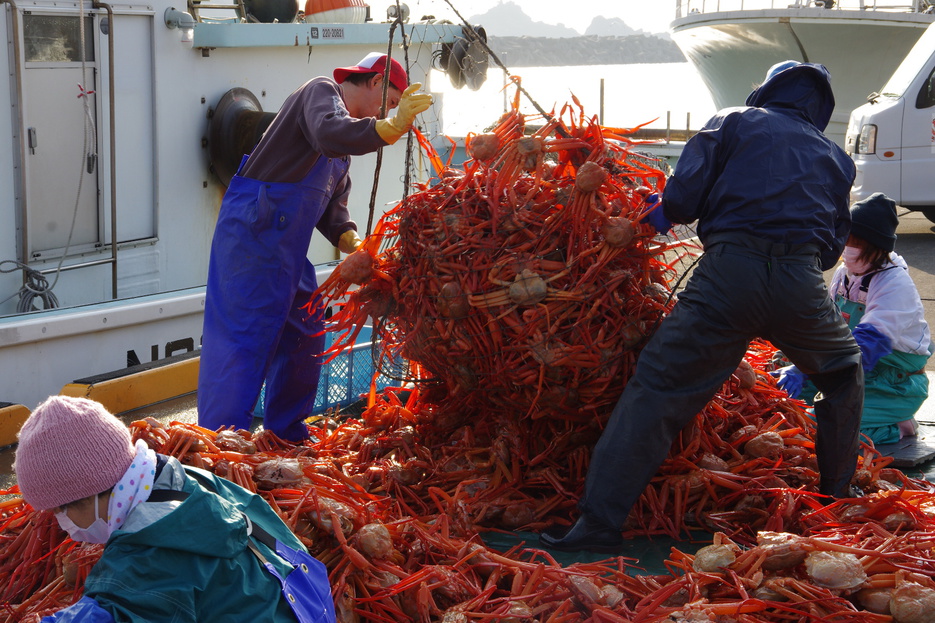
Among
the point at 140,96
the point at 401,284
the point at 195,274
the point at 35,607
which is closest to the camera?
the point at 35,607

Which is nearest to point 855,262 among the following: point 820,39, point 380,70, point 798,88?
point 798,88

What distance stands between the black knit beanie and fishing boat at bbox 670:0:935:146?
1436 centimetres

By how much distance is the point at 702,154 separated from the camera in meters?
3.22

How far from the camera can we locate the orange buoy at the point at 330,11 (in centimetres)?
746

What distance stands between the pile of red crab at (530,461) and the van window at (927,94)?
887cm

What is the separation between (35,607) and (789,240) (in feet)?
8.75

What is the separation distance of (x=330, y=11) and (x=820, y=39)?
47.4 ft

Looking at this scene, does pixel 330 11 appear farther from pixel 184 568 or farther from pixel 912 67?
pixel 912 67

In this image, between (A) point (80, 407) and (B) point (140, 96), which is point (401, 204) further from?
(B) point (140, 96)

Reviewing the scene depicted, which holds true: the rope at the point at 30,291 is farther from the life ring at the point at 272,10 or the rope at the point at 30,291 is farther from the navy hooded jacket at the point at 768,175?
the navy hooded jacket at the point at 768,175

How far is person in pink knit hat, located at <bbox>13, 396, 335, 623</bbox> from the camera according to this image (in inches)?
71.6

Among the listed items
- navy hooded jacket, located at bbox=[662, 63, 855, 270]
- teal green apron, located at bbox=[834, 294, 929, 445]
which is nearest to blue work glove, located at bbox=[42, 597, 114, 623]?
navy hooded jacket, located at bbox=[662, 63, 855, 270]

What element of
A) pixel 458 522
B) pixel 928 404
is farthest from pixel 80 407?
pixel 928 404

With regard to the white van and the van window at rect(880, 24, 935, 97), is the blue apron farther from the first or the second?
the van window at rect(880, 24, 935, 97)
